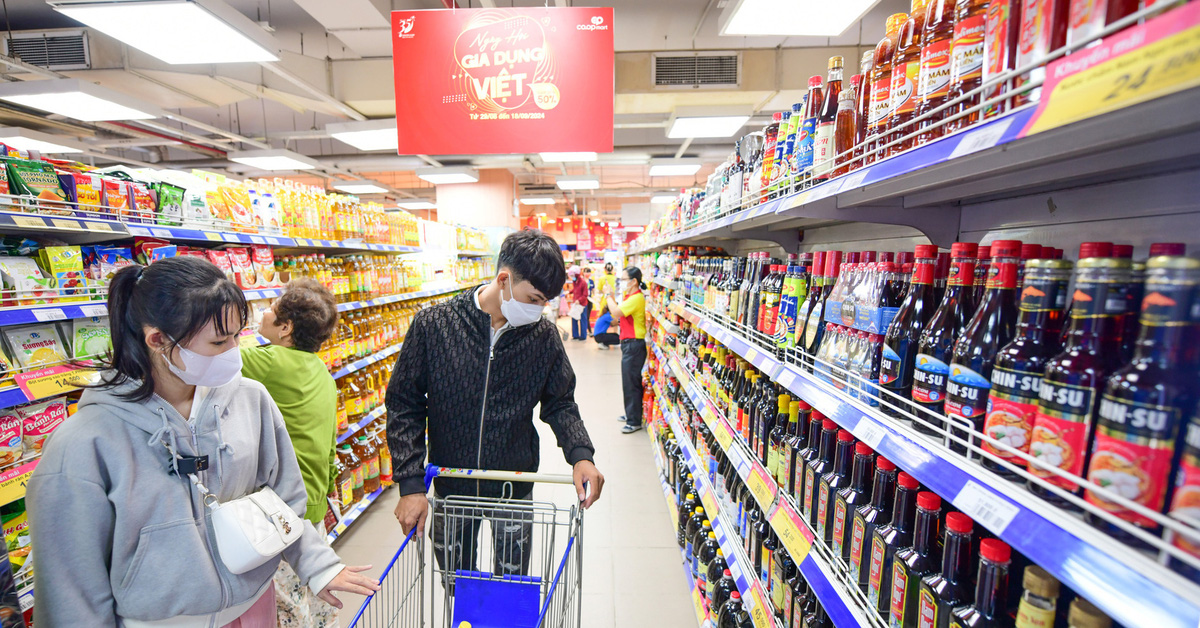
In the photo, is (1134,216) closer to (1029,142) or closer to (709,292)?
(1029,142)

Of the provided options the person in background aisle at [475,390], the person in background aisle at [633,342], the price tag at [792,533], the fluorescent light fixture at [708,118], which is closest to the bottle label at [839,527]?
the price tag at [792,533]

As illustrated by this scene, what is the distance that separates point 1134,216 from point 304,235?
13.1 feet

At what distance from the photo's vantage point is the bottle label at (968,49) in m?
0.93

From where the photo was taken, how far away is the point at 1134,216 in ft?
3.43

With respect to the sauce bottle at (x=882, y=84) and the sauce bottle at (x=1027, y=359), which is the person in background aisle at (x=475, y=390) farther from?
the sauce bottle at (x=1027, y=359)

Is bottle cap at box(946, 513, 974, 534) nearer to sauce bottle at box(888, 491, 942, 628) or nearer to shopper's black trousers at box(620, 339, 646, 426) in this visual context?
sauce bottle at box(888, 491, 942, 628)

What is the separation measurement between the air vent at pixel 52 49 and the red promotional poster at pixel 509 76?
4593 mm

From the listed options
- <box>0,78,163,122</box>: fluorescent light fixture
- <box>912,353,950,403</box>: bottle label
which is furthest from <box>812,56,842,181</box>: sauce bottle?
<box>0,78,163,122</box>: fluorescent light fixture

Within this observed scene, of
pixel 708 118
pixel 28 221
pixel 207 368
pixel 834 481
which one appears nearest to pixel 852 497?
pixel 834 481

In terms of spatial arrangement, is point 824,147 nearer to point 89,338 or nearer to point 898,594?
point 898,594

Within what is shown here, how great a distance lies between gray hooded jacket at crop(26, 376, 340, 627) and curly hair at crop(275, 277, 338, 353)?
1.17m

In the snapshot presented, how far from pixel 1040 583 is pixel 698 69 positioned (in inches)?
249

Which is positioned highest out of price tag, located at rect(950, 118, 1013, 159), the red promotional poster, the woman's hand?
the red promotional poster

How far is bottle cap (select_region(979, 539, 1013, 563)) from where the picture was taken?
86 centimetres
